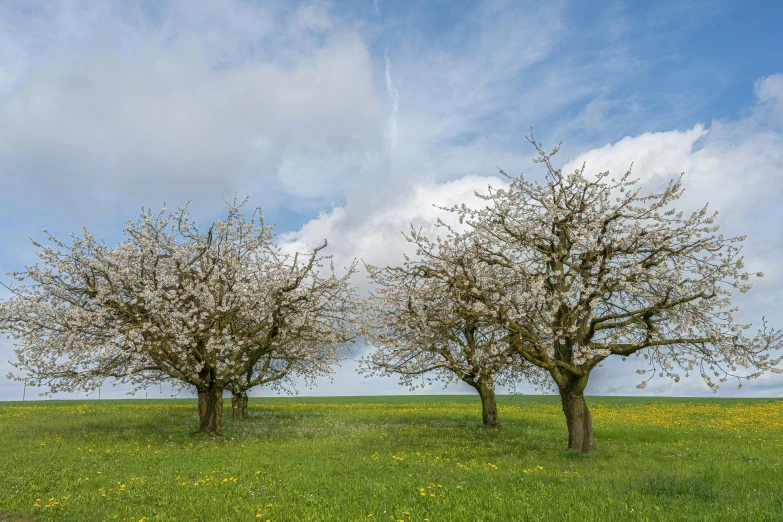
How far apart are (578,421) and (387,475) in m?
8.49

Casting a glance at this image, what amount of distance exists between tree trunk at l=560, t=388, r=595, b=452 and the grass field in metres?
0.65

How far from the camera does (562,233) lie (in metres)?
19.9

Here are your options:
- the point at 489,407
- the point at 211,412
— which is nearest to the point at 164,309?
the point at 211,412

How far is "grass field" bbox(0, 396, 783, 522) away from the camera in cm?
1095

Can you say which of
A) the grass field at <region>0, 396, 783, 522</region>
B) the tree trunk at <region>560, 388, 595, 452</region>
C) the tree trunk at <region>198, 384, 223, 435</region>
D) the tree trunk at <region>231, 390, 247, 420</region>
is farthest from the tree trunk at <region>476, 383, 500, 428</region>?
the tree trunk at <region>231, 390, 247, 420</region>

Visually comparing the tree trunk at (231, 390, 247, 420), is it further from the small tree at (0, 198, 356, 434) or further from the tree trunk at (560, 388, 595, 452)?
the tree trunk at (560, 388, 595, 452)

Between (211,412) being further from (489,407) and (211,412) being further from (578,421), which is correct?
(578,421)

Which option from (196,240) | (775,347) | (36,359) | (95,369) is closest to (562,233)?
(775,347)

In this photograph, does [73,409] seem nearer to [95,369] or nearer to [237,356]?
[95,369]

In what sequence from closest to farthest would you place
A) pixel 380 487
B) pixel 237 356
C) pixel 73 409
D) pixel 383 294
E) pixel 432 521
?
1. pixel 432 521
2. pixel 380 487
3. pixel 383 294
4. pixel 237 356
5. pixel 73 409

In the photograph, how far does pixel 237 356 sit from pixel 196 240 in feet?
21.4

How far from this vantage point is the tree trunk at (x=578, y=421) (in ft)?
63.2

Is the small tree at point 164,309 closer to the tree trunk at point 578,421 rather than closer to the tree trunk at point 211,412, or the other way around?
the tree trunk at point 211,412

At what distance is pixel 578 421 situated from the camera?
19.4 meters
